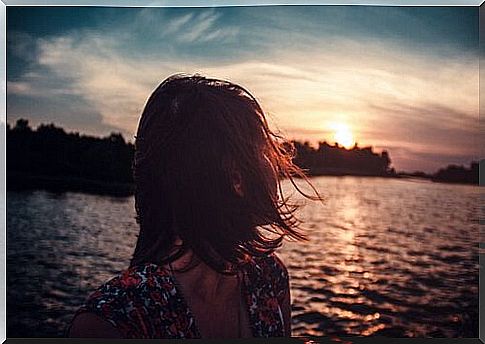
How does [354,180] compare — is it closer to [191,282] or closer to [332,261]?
[332,261]

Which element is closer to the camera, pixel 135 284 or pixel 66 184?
pixel 135 284

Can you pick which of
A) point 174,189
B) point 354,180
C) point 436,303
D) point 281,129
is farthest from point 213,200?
point 436,303

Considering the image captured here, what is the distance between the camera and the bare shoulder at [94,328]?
4.28 m

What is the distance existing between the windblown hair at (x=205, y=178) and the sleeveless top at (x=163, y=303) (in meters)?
0.27

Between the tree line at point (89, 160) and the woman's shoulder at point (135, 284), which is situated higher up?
the tree line at point (89, 160)

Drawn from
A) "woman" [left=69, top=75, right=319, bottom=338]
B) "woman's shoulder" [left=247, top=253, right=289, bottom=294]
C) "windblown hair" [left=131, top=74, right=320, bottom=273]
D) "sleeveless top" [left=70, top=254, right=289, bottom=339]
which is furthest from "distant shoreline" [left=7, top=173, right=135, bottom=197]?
"woman's shoulder" [left=247, top=253, right=289, bottom=294]

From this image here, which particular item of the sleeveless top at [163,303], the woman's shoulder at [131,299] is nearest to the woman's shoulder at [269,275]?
the sleeveless top at [163,303]

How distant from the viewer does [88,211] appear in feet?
18.5

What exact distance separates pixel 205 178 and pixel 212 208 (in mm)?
182

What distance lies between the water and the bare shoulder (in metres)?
1.00

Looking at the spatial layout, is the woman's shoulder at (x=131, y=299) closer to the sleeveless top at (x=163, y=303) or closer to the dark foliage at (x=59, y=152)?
the sleeveless top at (x=163, y=303)

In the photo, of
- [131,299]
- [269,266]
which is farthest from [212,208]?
[131,299]

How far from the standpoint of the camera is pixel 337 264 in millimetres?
5594

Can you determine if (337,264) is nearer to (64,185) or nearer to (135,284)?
(135,284)
